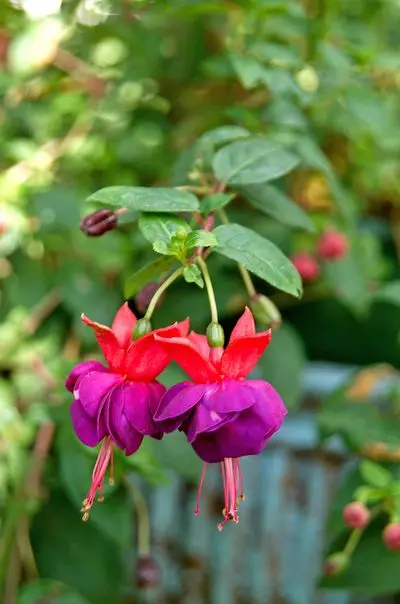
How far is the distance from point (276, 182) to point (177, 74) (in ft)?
0.80

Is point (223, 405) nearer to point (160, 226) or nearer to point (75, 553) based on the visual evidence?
point (160, 226)

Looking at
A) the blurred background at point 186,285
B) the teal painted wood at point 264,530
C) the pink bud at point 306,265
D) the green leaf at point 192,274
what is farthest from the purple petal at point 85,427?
the teal painted wood at point 264,530

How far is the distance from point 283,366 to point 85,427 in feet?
2.02

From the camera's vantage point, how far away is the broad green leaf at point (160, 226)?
0.61 m

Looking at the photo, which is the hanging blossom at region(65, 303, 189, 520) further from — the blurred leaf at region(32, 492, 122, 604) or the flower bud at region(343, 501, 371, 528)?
the blurred leaf at region(32, 492, 122, 604)

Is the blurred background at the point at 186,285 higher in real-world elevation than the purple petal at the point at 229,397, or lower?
lower

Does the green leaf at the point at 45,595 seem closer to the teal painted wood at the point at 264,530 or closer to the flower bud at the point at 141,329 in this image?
the teal painted wood at the point at 264,530

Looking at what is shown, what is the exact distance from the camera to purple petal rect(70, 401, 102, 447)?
0.56 metres

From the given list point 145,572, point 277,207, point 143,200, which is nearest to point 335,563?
point 145,572

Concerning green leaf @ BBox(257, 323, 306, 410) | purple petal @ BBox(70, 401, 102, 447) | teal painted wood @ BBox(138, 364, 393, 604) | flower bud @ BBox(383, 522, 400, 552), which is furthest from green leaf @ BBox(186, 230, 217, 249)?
teal painted wood @ BBox(138, 364, 393, 604)

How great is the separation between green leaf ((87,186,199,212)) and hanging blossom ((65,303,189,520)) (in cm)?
9

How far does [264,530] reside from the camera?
4.67 ft

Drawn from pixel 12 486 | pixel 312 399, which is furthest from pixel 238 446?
pixel 312 399

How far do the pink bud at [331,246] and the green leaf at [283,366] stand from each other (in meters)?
0.12
